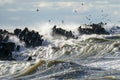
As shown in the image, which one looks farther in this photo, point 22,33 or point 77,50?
point 22,33

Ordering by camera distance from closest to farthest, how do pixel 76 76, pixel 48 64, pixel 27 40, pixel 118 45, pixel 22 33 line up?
pixel 76 76 → pixel 48 64 → pixel 118 45 → pixel 27 40 → pixel 22 33

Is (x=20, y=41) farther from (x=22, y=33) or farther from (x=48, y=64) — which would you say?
(x=48, y=64)

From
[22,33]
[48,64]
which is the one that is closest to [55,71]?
[48,64]

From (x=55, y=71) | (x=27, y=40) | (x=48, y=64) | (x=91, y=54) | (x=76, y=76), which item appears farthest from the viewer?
(x=27, y=40)

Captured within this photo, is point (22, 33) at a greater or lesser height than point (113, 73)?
greater

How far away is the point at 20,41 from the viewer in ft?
571

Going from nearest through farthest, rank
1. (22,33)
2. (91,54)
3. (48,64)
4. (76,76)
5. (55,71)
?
(76,76)
(55,71)
(48,64)
(91,54)
(22,33)

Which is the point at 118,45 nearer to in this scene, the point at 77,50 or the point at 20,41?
the point at 77,50

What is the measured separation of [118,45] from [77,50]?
10.00 meters

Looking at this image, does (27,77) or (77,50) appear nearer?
(27,77)

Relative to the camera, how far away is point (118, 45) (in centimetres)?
12712

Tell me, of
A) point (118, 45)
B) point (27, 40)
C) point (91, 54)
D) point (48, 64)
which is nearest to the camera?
point (48, 64)

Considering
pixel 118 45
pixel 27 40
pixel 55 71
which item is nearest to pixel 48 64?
pixel 55 71

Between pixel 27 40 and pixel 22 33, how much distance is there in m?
12.8
